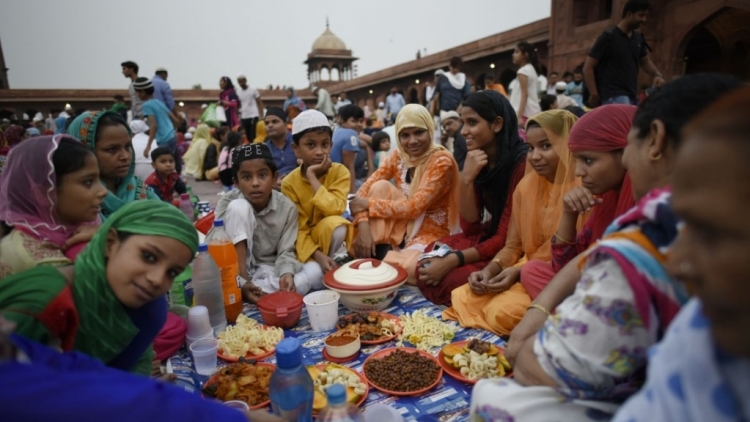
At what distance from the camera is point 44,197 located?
1730mm

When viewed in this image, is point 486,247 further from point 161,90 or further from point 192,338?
point 161,90

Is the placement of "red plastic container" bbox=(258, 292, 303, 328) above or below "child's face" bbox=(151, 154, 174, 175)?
below

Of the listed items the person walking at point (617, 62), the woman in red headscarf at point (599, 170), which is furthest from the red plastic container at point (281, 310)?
the person walking at point (617, 62)

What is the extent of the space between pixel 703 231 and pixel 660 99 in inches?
31.2

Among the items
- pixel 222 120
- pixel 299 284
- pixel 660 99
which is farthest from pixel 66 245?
pixel 222 120

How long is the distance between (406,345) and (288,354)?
104 centimetres

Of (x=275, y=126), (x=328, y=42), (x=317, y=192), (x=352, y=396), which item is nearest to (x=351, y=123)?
(x=275, y=126)

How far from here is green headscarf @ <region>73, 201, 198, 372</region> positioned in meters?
1.36

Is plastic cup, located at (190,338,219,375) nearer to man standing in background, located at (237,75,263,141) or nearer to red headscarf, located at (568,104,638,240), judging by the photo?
red headscarf, located at (568,104,638,240)

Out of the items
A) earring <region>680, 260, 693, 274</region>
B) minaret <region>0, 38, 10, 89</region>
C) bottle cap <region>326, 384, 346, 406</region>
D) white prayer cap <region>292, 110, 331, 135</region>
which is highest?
minaret <region>0, 38, 10, 89</region>

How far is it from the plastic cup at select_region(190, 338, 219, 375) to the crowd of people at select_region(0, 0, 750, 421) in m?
0.20

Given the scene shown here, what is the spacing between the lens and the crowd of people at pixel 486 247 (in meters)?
0.64

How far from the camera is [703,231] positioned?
62cm

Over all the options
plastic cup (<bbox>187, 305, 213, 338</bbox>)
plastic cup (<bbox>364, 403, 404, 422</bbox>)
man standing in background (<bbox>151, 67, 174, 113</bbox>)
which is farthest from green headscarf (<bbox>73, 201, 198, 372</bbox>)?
man standing in background (<bbox>151, 67, 174, 113</bbox>)
